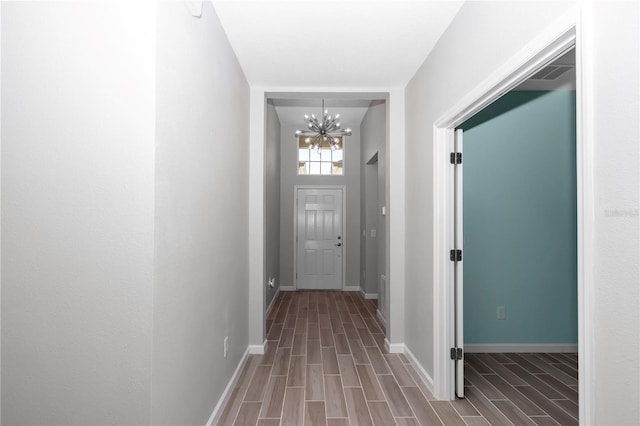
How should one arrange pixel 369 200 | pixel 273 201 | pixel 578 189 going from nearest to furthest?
pixel 578 189 < pixel 273 201 < pixel 369 200

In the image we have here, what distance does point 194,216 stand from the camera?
176cm

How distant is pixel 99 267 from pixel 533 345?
374 centimetres

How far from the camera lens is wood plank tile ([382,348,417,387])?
270cm

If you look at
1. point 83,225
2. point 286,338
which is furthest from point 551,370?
point 83,225

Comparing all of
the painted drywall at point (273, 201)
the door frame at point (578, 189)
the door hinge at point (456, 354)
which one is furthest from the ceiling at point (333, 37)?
the door hinge at point (456, 354)

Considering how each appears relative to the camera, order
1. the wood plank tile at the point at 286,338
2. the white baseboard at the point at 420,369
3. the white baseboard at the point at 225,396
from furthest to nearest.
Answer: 1. the wood plank tile at the point at 286,338
2. the white baseboard at the point at 420,369
3. the white baseboard at the point at 225,396

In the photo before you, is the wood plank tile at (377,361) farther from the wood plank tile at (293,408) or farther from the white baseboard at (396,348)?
the wood plank tile at (293,408)

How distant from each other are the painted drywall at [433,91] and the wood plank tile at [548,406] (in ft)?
2.39

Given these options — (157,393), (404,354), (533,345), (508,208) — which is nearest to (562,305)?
(533,345)

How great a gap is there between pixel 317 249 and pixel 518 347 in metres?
3.71

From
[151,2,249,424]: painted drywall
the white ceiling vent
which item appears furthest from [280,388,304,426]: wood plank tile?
the white ceiling vent

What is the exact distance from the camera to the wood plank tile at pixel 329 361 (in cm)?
287

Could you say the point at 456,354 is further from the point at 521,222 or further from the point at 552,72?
the point at 552,72

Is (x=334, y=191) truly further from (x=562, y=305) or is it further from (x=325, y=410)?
(x=325, y=410)
